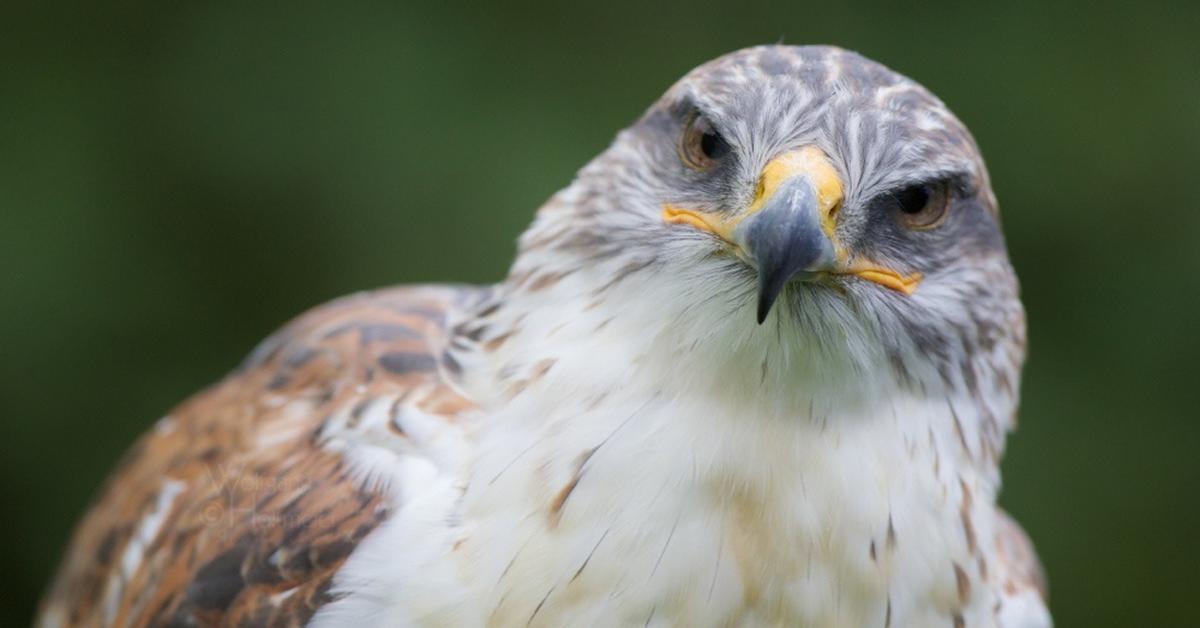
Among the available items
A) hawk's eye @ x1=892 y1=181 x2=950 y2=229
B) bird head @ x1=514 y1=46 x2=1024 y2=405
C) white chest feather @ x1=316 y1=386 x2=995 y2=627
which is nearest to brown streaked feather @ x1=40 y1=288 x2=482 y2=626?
white chest feather @ x1=316 y1=386 x2=995 y2=627

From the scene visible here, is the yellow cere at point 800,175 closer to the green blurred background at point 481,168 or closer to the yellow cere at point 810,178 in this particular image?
the yellow cere at point 810,178

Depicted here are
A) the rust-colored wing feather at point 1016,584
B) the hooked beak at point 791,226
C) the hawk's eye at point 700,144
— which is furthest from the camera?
the rust-colored wing feather at point 1016,584

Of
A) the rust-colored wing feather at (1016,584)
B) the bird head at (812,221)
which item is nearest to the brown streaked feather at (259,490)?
the bird head at (812,221)

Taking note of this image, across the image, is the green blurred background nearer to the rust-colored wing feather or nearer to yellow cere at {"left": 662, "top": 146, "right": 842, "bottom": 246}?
the rust-colored wing feather

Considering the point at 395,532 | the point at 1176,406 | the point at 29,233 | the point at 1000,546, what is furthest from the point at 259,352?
the point at 1176,406

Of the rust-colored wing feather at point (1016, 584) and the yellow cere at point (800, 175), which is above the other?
the yellow cere at point (800, 175)

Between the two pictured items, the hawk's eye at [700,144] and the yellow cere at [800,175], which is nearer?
the yellow cere at [800,175]

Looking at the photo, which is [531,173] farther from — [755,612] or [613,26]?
[755,612]

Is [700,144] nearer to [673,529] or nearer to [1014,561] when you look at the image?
[673,529]
